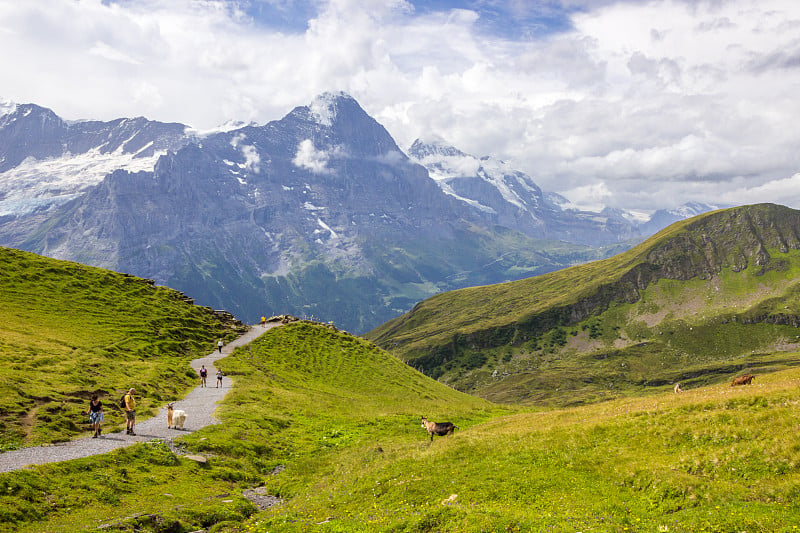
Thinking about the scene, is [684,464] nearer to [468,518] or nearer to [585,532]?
[585,532]

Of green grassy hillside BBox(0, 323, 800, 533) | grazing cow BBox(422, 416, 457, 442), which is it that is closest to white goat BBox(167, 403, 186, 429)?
green grassy hillside BBox(0, 323, 800, 533)

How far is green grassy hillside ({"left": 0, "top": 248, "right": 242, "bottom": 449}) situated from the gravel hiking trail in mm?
1782

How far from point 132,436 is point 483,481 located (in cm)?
3132

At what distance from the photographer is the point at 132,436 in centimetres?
4044

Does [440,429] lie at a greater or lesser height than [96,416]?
lesser

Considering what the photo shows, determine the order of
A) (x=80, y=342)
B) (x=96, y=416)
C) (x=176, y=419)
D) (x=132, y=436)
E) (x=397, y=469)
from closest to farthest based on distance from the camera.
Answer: (x=397, y=469) → (x=96, y=416) → (x=132, y=436) → (x=176, y=419) → (x=80, y=342)

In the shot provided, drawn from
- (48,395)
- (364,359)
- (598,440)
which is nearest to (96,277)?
(364,359)

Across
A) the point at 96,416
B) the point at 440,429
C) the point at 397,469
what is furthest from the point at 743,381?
the point at 96,416

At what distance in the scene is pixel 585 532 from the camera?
1723cm

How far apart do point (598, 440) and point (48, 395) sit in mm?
48549

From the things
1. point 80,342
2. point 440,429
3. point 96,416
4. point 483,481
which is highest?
point 80,342

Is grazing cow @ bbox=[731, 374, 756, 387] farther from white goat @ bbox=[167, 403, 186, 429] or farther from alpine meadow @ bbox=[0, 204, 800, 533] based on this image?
white goat @ bbox=[167, 403, 186, 429]

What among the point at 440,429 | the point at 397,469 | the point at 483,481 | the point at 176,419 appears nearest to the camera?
the point at 483,481

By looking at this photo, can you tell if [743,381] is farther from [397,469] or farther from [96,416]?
[96,416]
